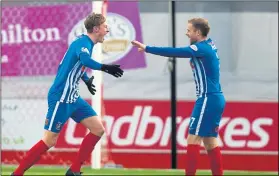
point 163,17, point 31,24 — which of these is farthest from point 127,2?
point 31,24

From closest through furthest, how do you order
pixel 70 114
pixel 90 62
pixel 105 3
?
pixel 90 62 < pixel 70 114 < pixel 105 3

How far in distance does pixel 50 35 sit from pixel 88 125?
4050 millimetres

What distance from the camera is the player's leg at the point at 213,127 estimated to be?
8367mm

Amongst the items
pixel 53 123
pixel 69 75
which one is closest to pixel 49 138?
pixel 53 123

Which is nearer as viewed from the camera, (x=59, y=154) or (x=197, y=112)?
(x=197, y=112)

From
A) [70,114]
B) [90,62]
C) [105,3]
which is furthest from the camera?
[105,3]

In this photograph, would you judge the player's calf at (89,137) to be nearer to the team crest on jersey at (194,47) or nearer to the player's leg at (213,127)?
the player's leg at (213,127)

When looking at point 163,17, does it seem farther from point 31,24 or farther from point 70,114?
point 70,114

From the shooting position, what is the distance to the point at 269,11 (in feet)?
43.0

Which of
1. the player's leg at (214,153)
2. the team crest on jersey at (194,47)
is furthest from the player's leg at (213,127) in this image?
the team crest on jersey at (194,47)

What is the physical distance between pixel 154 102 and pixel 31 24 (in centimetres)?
207

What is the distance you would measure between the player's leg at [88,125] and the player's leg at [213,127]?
1.16m

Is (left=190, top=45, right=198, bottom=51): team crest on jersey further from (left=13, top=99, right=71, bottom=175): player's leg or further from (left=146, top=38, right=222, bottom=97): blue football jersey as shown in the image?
(left=13, top=99, right=71, bottom=175): player's leg

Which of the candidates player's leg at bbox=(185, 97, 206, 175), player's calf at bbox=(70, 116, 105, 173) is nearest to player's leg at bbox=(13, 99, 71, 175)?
player's calf at bbox=(70, 116, 105, 173)
